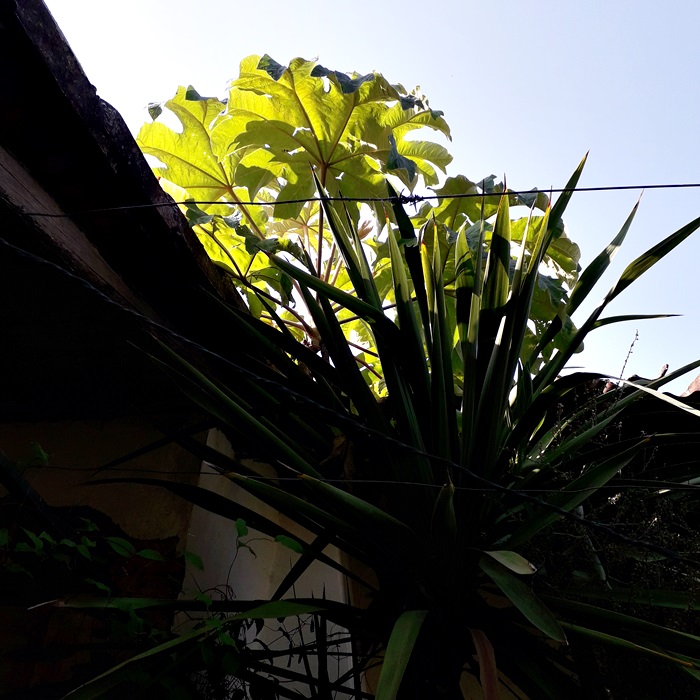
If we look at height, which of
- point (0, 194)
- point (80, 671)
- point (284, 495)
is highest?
point (0, 194)

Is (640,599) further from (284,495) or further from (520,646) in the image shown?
(284,495)

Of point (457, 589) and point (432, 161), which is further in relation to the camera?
point (432, 161)

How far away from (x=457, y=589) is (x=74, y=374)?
1.07 metres

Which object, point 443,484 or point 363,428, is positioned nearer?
point 363,428

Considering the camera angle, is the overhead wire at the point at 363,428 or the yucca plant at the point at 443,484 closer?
the overhead wire at the point at 363,428

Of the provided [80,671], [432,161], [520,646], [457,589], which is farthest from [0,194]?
[432,161]

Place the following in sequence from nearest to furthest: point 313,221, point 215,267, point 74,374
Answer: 1. point 215,267
2. point 74,374
3. point 313,221

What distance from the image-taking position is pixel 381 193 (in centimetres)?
210

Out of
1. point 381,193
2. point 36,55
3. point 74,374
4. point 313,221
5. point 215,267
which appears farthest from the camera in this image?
point 313,221

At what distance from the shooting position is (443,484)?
50.2 inches

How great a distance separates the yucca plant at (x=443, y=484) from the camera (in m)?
1.10

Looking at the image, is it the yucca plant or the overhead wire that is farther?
the yucca plant

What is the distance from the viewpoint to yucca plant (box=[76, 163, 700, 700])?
1.10 metres

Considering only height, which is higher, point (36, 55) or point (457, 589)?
point (36, 55)
